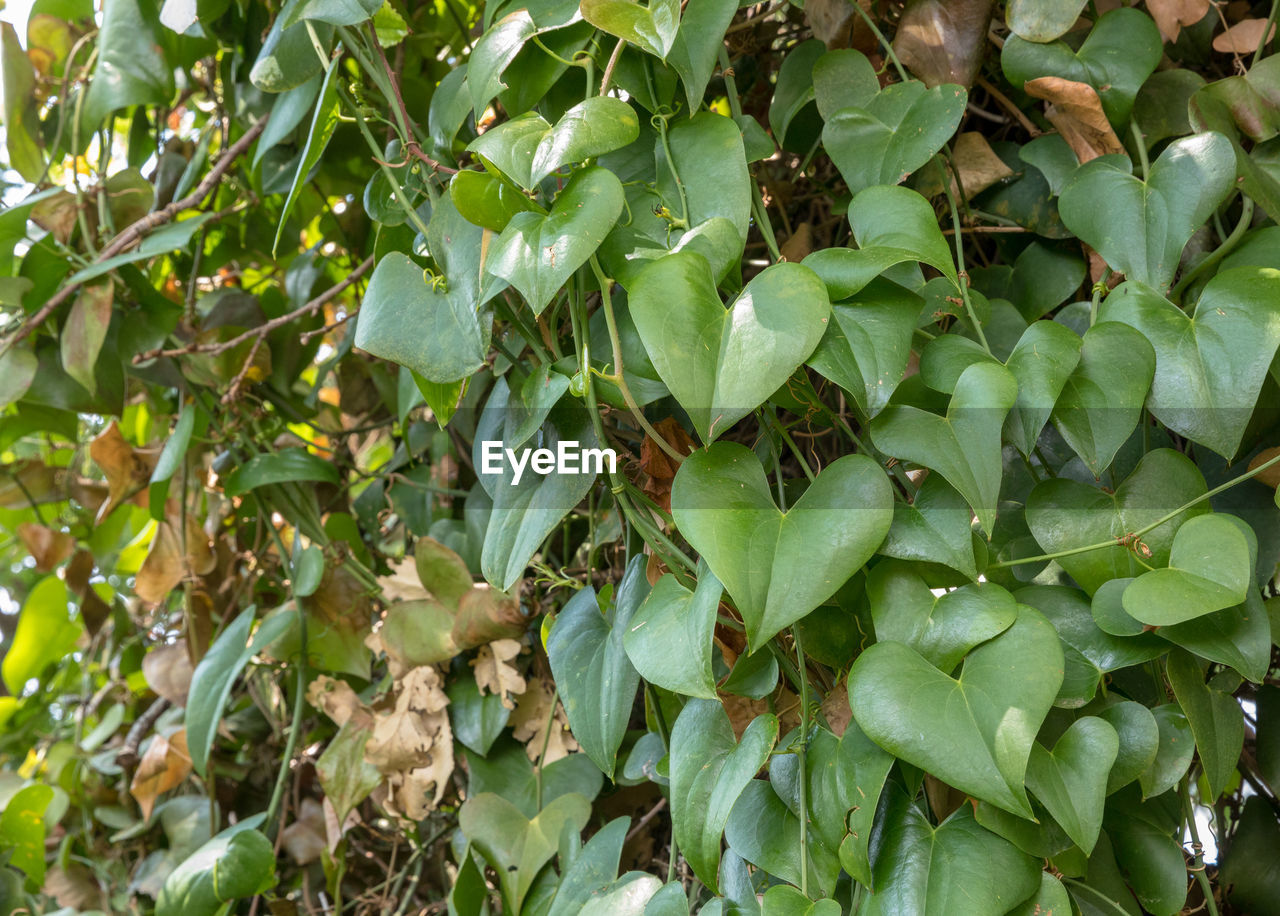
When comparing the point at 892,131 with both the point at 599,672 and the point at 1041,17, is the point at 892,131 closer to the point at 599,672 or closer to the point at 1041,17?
the point at 1041,17

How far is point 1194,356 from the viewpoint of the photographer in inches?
19.1

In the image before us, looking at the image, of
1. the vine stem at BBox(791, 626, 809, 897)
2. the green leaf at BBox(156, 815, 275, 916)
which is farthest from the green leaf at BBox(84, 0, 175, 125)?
the vine stem at BBox(791, 626, 809, 897)

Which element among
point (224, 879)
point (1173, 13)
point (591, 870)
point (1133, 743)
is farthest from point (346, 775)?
point (1173, 13)

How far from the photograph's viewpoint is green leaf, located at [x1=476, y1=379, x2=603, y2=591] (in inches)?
21.5

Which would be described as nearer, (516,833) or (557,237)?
(557,237)

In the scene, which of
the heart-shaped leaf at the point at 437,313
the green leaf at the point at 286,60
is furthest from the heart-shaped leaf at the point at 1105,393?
the green leaf at the point at 286,60

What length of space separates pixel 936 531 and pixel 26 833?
107 cm

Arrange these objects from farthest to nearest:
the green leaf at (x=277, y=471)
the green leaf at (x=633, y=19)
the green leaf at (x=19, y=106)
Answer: the green leaf at (x=19, y=106) < the green leaf at (x=277, y=471) < the green leaf at (x=633, y=19)

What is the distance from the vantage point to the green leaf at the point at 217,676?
817 millimetres

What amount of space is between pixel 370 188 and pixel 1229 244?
56 centimetres

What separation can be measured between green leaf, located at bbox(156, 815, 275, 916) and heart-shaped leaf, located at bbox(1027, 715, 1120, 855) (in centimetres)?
65

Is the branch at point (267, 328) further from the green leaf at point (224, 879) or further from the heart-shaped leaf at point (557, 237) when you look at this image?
the green leaf at point (224, 879)

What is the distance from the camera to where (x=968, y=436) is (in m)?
0.45

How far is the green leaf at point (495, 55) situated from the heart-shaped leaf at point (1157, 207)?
1.15 feet
